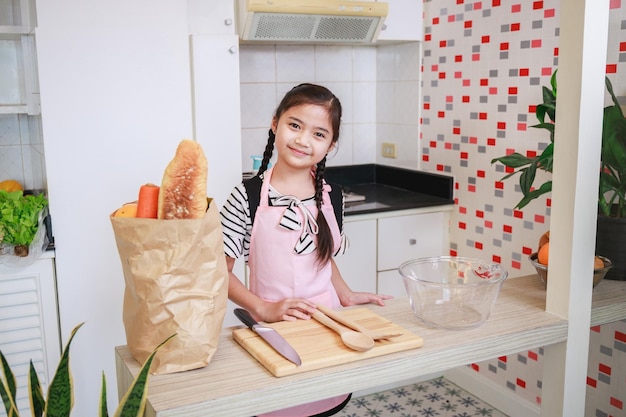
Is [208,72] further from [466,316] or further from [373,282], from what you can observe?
[466,316]

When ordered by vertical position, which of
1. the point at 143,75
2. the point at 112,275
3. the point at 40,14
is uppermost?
the point at 40,14

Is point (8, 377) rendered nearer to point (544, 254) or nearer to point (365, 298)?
point (365, 298)

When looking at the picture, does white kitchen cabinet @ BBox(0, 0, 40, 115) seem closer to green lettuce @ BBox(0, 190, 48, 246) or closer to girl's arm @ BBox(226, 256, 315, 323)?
green lettuce @ BBox(0, 190, 48, 246)

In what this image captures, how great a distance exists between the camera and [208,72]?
265 cm

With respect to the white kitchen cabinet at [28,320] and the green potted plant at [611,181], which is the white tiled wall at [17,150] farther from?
the green potted plant at [611,181]

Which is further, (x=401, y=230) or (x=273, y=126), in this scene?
(x=401, y=230)

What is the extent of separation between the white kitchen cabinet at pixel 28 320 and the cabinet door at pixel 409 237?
1405mm

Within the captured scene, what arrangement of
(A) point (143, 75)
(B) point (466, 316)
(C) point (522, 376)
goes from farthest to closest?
1. (C) point (522, 376)
2. (A) point (143, 75)
3. (B) point (466, 316)

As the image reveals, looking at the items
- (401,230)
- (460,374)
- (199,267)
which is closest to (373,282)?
(401,230)

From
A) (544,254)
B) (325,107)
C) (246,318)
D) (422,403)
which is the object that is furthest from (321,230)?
(422,403)

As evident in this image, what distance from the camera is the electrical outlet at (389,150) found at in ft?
11.7

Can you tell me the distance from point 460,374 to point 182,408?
2.42 metres

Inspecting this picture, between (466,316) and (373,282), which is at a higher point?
(466,316)

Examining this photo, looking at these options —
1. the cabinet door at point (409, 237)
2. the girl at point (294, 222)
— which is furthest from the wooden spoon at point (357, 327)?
the cabinet door at point (409, 237)
